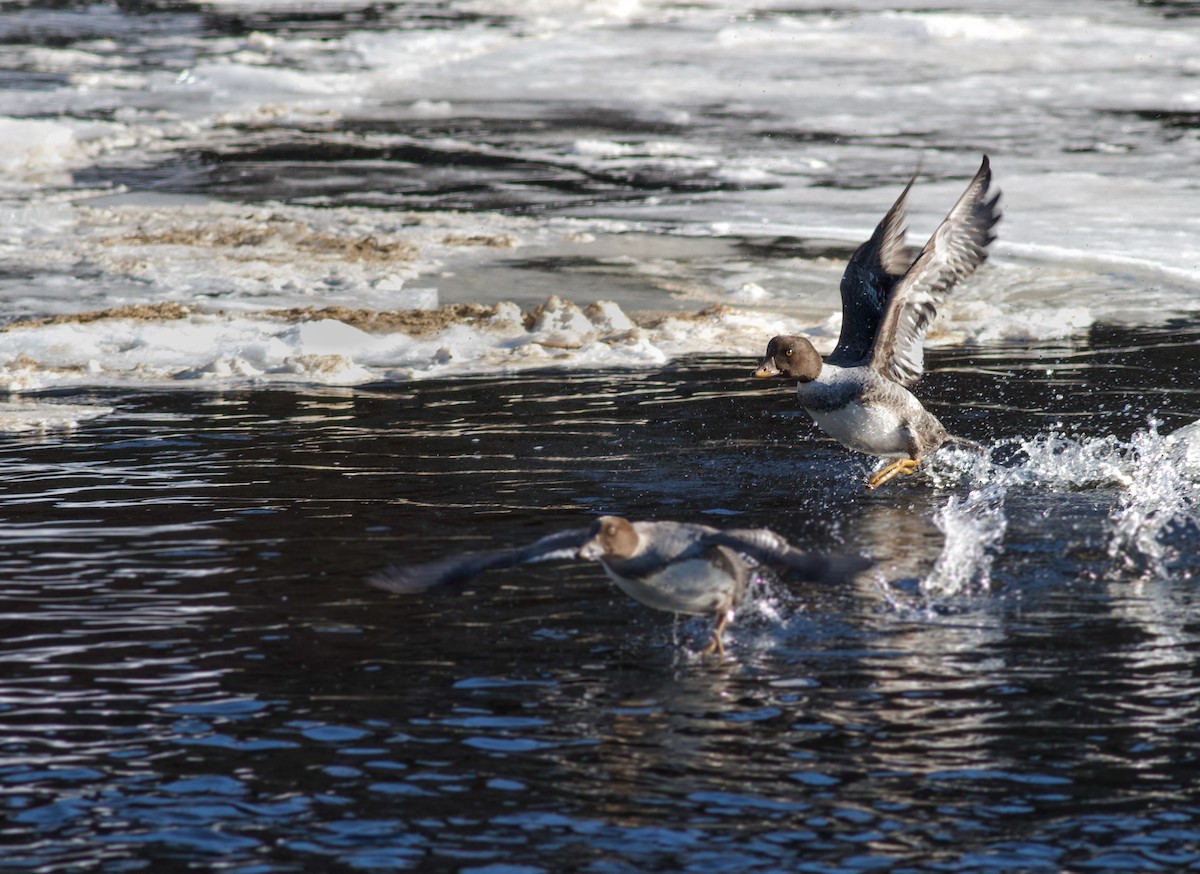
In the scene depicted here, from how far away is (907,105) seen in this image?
2288 cm

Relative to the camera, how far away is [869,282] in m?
9.96

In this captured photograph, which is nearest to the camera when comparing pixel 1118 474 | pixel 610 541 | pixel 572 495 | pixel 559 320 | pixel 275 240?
pixel 610 541

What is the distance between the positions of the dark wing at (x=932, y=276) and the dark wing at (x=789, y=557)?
3.40 meters

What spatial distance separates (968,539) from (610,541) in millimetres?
2362

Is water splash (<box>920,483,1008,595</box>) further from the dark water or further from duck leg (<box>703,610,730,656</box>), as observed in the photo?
duck leg (<box>703,610,730,656</box>)

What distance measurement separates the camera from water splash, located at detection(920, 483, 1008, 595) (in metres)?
7.51

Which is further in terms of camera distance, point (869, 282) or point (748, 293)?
point (748, 293)

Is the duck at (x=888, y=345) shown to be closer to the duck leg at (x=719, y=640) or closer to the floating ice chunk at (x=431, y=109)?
the duck leg at (x=719, y=640)

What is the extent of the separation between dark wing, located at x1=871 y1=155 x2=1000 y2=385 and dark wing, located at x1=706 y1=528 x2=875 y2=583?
340 centimetres

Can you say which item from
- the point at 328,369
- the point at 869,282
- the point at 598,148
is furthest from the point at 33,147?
the point at 869,282

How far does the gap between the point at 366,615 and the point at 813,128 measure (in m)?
15.7

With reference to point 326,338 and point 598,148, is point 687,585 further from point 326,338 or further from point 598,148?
point 598,148

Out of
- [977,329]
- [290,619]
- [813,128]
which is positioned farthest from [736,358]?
[813,128]

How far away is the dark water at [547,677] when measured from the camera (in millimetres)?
5129
